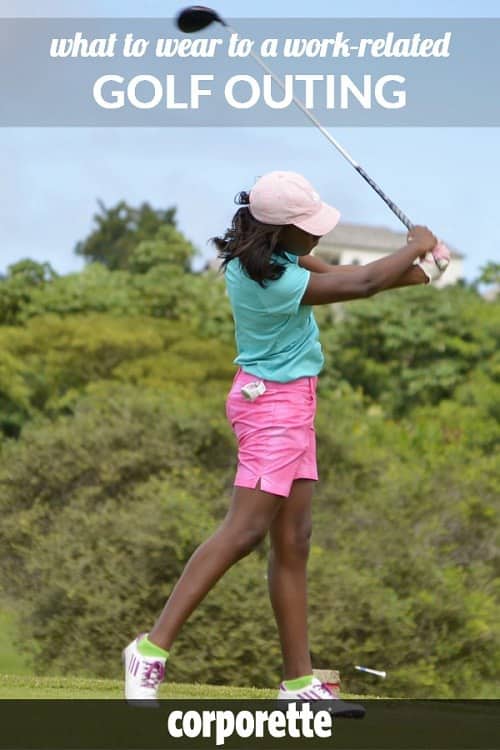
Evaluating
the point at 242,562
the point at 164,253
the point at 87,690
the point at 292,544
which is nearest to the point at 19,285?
the point at 164,253

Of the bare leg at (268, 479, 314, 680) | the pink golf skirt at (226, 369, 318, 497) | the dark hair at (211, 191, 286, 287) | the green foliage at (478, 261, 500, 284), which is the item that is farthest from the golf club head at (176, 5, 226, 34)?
the green foliage at (478, 261, 500, 284)

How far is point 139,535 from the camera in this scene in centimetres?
1057

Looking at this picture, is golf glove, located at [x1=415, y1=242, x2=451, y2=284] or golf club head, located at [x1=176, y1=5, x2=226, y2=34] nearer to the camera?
golf glove, located at [x1=415, y1=242, x2=451, y2=284]

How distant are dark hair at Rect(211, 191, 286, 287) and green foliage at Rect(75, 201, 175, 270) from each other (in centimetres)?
2673

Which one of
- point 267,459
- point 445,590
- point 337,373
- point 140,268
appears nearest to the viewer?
point 267,459

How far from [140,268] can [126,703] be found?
1894 cm

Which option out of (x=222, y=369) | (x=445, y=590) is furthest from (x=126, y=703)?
(x=222, y=369)

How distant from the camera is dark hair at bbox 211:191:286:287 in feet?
14.5

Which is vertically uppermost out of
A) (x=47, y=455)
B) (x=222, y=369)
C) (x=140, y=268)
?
(x=140, y=268)

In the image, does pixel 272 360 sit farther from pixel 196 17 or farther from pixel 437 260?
pixel 196 17

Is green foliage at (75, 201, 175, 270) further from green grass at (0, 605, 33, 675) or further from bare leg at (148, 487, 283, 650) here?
bare leg at (148, 487, 283, 650)

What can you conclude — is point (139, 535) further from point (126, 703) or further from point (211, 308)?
point (211, 308)

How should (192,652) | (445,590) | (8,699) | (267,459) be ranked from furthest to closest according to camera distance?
(445,590), (192,652), (8,699), (267,459)

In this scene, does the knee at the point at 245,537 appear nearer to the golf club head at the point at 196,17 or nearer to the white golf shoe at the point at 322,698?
the white golf shoe at the point at 322,698
